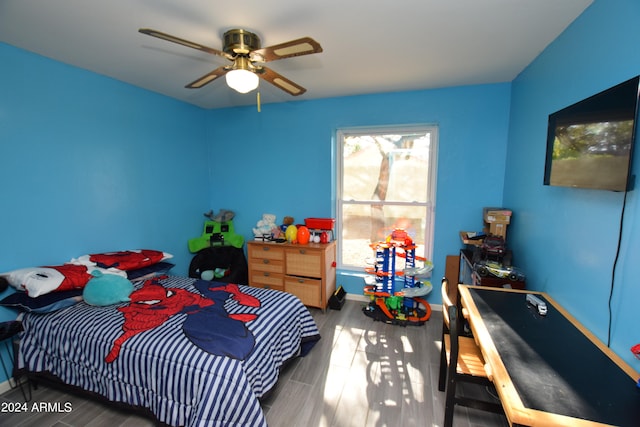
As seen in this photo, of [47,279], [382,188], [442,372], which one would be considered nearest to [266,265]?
[382,188]

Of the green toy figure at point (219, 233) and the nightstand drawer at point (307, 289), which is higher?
the green toy figure at point (219, 233)

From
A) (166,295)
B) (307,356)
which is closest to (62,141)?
(166,295)

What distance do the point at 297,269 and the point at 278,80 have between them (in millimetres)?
2030

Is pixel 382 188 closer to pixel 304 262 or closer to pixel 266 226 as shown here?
pixel 304 262

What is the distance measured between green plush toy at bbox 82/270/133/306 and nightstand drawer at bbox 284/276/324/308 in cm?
160

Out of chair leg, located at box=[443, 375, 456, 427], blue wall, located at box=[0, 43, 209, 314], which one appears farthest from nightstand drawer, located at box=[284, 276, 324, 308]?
chair leg, located at box=[443, 375, 456, 427]

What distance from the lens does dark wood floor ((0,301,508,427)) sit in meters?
1.69

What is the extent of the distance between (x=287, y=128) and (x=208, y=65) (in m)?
1.29

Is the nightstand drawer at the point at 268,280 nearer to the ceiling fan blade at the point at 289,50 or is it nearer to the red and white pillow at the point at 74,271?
the red and white pillow at the point at 74,271

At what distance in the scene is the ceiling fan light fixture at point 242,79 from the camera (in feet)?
5.30

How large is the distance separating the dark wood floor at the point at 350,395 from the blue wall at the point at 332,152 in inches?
40.2

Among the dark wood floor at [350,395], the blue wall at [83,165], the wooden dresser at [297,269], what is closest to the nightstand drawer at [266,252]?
the wooden dresser at [297,269]

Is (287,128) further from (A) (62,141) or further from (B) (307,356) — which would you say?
(B) (307,356)

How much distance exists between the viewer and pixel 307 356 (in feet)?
7.63
